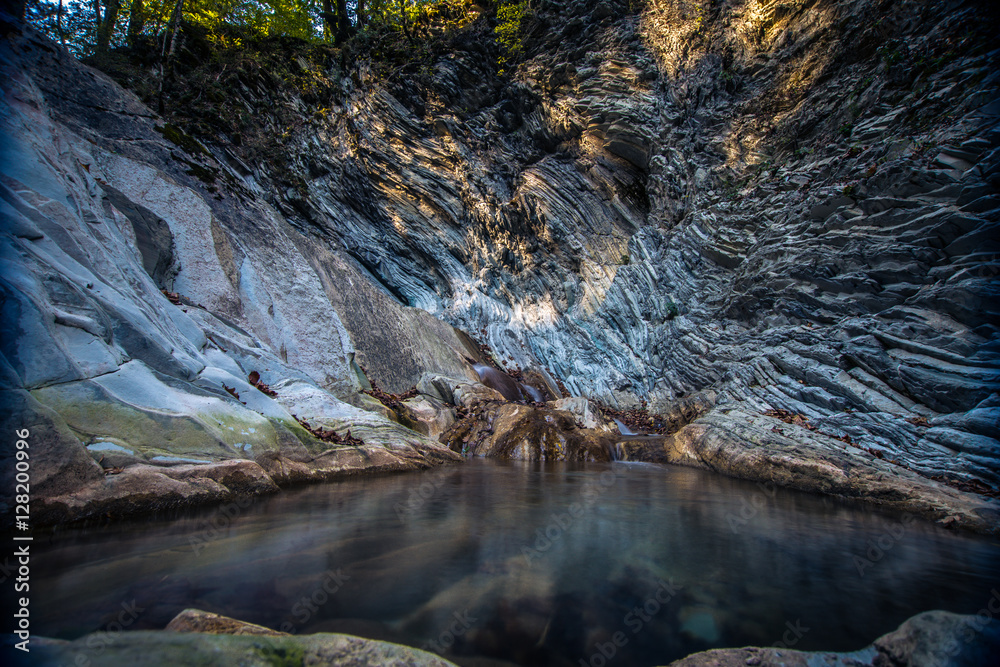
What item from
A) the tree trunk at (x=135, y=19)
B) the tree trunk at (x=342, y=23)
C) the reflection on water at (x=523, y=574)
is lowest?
the reflection on water at (x=523, y=574)

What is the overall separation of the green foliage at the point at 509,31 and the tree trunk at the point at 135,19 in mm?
14335

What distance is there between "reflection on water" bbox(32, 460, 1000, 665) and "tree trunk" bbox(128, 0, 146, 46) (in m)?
20.6

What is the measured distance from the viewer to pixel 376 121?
749 inches

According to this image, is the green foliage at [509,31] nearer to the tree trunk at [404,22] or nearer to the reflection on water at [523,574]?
the tree trunk at [404,22]

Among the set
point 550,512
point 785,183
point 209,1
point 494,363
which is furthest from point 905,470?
point 209,1

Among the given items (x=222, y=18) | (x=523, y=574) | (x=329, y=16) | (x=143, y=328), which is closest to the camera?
(x=523, y=574)

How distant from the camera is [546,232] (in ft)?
59.8

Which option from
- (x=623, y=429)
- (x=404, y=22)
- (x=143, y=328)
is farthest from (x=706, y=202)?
(x=404, y=22)

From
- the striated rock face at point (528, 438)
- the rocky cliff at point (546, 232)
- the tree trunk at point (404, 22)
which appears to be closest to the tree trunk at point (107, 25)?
the rocky cliff at point (546, 232)

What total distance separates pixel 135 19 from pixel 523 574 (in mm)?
23715

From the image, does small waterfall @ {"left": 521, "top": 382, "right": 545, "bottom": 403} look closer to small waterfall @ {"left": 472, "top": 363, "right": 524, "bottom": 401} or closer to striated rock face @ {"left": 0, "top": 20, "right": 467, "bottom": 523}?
small waterfall @ {"left": 472, "top": 363, "right": 524, "bottom": 401}

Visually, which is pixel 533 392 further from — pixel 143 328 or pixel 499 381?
pixel 143 328

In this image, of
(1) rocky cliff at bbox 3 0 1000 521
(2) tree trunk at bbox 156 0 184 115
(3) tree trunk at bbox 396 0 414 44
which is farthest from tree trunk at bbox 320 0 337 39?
(2) tree trunk at bbox 156 0 184 115

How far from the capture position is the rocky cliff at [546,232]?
5137 millimetres
